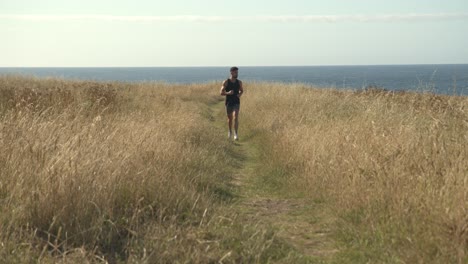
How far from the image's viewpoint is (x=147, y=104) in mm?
13469

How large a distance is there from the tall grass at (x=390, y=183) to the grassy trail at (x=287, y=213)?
168 millimetres

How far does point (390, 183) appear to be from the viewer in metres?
4.54

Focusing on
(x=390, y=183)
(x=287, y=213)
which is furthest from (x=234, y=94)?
(x=390, y=183)

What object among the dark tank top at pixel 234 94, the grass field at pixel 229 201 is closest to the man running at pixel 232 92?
the dark tank top at pixel 234 94

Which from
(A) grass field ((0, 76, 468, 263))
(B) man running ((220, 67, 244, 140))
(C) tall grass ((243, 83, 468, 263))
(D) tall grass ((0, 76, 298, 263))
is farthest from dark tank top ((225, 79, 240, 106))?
(D) tall grass ((0, 76, 298, 263))

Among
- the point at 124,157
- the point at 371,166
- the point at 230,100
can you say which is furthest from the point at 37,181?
the point at 230,100

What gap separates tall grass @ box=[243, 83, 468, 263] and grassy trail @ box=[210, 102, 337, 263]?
17 cm

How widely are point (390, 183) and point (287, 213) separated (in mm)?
1324

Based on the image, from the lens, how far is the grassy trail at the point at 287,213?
4.06 m

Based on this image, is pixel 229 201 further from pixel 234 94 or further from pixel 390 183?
pixel 234 94

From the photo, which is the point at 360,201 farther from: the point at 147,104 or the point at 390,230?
the point at 147,104

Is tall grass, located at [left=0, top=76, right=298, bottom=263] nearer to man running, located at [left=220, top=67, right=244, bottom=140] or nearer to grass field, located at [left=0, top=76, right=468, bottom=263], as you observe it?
grass field, located at [left=0, top=76, right=468, bottom=263]

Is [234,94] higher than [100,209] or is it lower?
higher

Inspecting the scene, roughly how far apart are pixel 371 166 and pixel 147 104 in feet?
31.8
